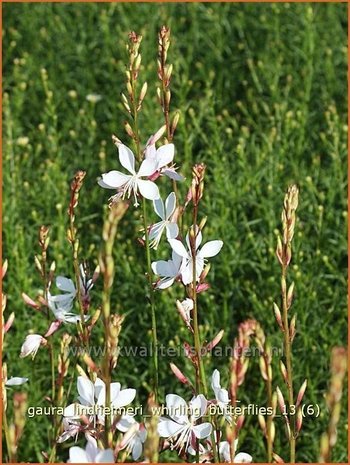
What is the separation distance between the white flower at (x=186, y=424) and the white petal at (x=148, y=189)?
442mm

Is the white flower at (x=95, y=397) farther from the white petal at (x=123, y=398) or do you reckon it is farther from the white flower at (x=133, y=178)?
the white flower at (x=133, y=178)

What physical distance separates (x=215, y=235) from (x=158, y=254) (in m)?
0.25

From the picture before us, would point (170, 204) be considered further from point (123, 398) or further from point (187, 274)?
point (123, 398)

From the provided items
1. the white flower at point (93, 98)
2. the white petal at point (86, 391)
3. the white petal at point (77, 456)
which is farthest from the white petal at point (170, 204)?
the white flower at point (93, 98)

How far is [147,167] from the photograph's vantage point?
1.97m

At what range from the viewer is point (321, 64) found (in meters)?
4.76

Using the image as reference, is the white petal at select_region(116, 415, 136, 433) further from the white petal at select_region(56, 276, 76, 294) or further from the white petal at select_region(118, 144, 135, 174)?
the white petal at select_region(118, 144, 135, 174)

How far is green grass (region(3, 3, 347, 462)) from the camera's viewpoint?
10.9ft

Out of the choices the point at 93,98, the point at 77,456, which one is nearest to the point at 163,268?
the point at 77,456

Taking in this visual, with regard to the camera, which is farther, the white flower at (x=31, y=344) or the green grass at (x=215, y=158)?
the green grass at (x=215, y=158)

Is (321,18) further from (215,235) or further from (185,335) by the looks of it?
(185,335)

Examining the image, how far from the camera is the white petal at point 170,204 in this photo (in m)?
1.95

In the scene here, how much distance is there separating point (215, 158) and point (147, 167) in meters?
1.74

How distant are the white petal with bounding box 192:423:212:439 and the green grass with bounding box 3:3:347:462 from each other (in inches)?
48.5
